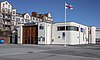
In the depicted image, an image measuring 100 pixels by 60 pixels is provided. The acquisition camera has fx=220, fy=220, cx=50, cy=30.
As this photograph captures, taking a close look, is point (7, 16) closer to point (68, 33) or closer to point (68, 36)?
point (68, 33)

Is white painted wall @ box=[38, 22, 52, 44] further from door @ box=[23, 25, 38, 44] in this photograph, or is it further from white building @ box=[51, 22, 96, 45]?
door @ box=[23, 25, 38, 44]

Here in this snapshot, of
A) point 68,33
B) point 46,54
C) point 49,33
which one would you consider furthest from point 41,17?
point 46,54

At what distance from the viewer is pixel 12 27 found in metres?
104

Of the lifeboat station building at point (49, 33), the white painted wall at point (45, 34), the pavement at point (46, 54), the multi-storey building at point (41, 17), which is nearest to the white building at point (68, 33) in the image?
the lifeboat station building at point (49, 33)

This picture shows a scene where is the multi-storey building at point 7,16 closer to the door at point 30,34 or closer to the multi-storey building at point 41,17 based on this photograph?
the door at point 30,34

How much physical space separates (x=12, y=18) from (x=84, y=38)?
35843 mm

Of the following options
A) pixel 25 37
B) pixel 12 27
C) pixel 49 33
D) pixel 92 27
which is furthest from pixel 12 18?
pixel 92 27

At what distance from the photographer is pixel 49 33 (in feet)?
259

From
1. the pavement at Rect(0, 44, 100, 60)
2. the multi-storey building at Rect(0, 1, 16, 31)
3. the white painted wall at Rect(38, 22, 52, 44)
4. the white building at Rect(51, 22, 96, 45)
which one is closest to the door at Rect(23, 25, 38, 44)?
the white painted wall at Rect(38, 22, 52, 44)

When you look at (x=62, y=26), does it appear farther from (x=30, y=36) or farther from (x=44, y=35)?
(x=30, y=36)

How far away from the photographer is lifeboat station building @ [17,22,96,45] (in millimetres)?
75769

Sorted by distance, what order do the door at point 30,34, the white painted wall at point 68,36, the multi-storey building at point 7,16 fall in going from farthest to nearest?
the multi-storey building at point 7,16, the door at point 30,34, the white painted wall at point 68,36

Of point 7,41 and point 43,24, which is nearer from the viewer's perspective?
point 43,24

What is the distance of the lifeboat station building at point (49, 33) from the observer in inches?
2983
